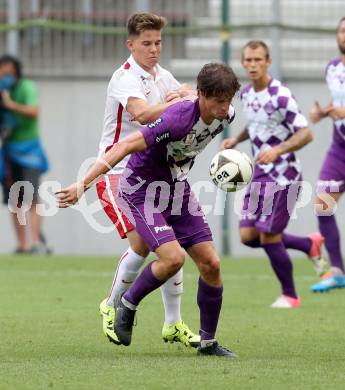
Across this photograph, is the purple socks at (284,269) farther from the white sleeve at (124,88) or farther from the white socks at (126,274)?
the white sleeve at (124,88)

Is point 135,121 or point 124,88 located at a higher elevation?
point 124,88

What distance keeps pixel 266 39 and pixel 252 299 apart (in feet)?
19.6

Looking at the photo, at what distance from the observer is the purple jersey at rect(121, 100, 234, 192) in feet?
22.7

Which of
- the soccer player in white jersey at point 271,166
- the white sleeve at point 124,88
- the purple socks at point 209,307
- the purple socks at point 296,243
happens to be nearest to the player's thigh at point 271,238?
the soccer player in white jersey at point 271,166

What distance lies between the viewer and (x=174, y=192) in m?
7.39

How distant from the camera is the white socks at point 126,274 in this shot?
25.6 feet

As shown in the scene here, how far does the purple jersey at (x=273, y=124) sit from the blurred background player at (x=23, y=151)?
17.3ft

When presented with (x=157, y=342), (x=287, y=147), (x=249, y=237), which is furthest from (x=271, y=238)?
(x=157, y=342)

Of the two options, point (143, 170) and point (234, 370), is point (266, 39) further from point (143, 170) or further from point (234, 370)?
point (234, 370)

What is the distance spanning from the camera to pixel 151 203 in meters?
7.38

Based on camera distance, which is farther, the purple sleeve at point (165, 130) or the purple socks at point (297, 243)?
the purple socks at point (297, 243)

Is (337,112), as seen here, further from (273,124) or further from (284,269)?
(284,269)

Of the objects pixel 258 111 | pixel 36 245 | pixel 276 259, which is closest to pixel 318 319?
pixel 276 259

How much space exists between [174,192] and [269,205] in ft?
9.82
